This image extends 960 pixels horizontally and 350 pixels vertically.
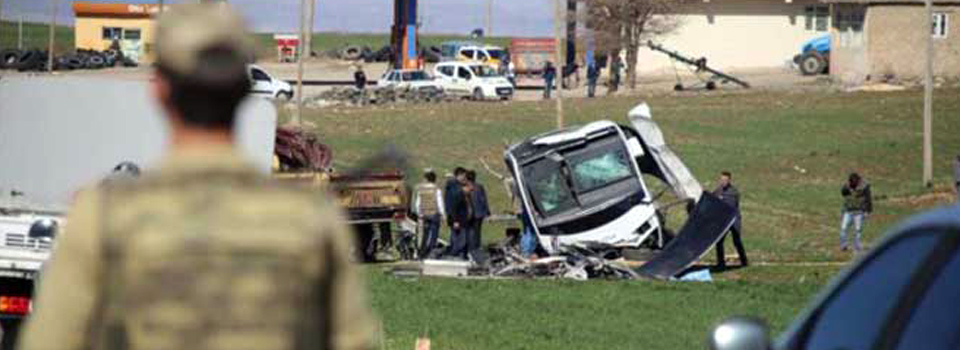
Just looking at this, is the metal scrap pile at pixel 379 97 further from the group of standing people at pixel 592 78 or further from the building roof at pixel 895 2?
the building roof at pixel 895 2

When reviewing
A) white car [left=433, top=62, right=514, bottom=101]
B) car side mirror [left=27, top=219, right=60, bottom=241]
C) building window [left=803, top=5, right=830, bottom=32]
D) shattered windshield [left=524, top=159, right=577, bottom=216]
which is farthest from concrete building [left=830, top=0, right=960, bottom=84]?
car side mirror [left=27, top=219, right=60, bottom=241]

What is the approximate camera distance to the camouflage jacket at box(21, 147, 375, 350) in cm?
420

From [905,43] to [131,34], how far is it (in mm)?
47196

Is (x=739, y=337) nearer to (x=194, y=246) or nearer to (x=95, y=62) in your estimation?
(x=194, y=246)

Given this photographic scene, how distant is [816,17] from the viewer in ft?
297

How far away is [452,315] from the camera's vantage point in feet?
71.4

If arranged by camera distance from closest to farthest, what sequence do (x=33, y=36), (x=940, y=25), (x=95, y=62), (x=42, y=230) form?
(x=42, y=230) → (x=940, y=25) → (x=95, y=62) → (x=33, y=36)

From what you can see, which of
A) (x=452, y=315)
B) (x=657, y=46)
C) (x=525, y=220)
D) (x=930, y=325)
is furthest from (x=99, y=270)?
(x=657, y=46)

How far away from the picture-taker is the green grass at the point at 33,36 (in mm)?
120406

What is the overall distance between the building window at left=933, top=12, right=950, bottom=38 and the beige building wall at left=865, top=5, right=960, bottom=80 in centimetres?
12

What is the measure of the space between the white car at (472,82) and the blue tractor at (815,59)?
12173 mm

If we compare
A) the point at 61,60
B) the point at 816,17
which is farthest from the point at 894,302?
the point at 61,60

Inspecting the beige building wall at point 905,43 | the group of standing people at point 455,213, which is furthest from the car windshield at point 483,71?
the group of standing people at point 455,213

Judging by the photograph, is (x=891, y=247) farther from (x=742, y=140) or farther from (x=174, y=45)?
(x=742, y=140)
